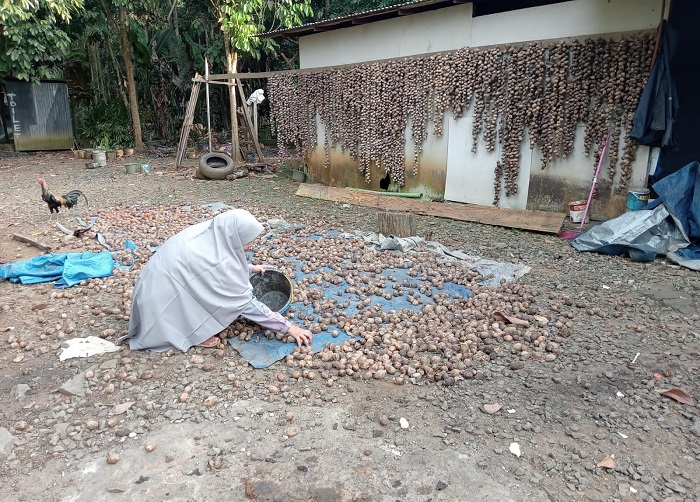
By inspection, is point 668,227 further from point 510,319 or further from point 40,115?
point 40,115

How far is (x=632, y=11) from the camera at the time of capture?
6023 mm

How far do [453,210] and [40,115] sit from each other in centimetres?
1439

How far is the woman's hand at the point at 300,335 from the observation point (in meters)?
3.64

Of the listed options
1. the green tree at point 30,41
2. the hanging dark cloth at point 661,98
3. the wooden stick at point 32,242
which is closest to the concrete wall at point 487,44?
the hanging dark cloth at point 661,98

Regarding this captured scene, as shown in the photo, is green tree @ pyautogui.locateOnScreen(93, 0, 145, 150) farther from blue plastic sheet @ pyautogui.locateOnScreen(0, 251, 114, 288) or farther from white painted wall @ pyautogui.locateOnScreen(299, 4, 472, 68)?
blue plastic sheet @ pyautogui.locateOnScreen(0, 251, 114, 288)

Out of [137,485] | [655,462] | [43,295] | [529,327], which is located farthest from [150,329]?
[655,462]

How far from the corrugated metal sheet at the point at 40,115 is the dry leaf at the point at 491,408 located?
55.7ft

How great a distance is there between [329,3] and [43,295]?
13522mm

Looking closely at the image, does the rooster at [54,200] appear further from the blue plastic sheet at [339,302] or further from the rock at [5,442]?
the rock at [5,442]

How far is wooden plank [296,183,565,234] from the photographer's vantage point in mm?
6668

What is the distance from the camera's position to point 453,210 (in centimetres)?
757

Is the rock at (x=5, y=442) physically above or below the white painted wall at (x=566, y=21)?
below

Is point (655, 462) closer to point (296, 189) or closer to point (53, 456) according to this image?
point (53, 456)

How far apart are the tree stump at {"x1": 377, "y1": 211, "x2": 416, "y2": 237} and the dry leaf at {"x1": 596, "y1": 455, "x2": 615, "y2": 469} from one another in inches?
159
